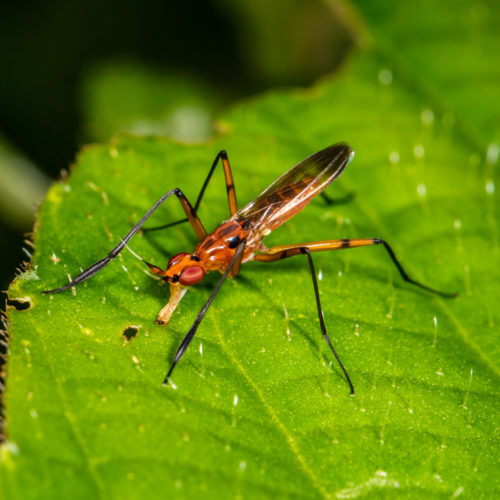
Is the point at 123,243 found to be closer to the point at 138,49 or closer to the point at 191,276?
the point at 191,276

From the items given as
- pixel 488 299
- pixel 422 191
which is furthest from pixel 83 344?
pixel 422 191

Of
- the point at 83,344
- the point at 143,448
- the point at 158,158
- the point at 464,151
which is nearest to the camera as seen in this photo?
the point at 143,448

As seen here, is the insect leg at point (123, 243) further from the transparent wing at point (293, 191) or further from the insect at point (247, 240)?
the transparent wing at point (293, 191)

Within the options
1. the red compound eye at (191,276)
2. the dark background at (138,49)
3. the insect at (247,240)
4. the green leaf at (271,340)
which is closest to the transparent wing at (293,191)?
the insect at (247,240)

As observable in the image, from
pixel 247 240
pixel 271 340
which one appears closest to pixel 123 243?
pixel 247 240

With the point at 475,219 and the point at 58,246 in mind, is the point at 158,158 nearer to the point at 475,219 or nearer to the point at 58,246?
the point at 58,246

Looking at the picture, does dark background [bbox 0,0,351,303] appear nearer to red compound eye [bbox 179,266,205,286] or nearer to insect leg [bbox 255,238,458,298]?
insect leg [bbox 255,238,458,298]
